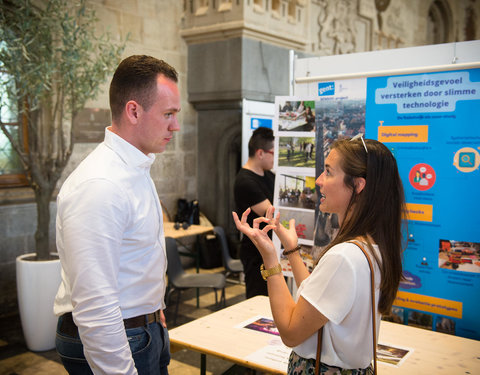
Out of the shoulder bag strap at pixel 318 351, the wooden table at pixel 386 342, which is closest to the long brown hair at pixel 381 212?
the shoulder bag strap at pixel 318 351

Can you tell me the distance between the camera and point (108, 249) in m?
1.45

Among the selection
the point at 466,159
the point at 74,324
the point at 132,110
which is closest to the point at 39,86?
the point at 132,110

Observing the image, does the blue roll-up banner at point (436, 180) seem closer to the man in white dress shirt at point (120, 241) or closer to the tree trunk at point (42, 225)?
the man in white dress shirt at point (120, 241)

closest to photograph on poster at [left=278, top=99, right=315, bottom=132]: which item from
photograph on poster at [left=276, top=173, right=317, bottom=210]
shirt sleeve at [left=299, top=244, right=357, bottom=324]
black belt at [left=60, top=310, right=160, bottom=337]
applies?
photograph on poster at [left=276, top=173, right=317, bottom=210]

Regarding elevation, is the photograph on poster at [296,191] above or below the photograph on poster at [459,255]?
above

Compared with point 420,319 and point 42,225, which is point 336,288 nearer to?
point 420,319

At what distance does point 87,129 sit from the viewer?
222 inches

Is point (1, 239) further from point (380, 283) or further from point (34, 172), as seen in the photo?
point (380, 283)

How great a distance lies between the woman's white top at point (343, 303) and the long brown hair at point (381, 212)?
4 cm

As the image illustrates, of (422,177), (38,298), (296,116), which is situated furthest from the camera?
(38,298)

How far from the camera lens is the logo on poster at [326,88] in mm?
2965

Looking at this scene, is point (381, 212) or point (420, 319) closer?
point (381, 212)

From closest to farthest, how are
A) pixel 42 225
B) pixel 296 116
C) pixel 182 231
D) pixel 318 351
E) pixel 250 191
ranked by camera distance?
pixel 318 351 < pixel 296 116 < pixel 250 191 < pixel 42 225 < pixel 182 231

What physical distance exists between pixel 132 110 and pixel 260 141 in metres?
2.14
